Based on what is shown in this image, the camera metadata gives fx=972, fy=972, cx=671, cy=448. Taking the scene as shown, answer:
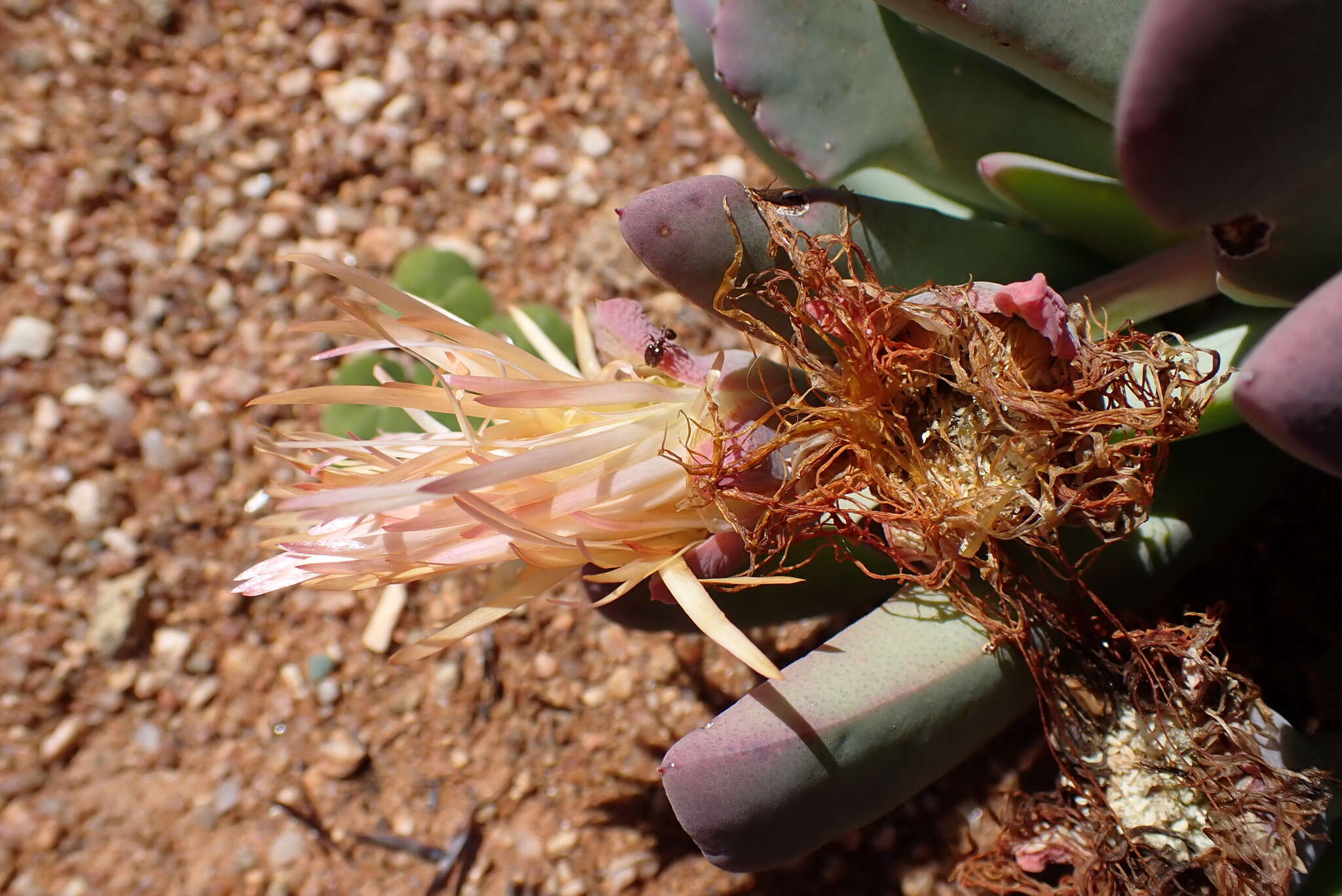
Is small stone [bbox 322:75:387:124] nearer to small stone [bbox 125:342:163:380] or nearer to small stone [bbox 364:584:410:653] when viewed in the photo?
small stone [bbox 125:342:163:380]

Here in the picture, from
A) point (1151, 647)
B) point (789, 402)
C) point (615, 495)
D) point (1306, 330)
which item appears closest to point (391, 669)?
point (615, 495)

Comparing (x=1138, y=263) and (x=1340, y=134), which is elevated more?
(x=1340, y=134)

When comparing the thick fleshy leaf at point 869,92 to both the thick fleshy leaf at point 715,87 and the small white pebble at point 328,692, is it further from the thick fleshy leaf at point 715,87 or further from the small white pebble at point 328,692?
the small white pebble at point 328,692

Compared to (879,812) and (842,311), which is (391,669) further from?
(842,311)

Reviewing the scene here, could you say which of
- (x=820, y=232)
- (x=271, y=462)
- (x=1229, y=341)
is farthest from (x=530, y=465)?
(x=271, y=462)

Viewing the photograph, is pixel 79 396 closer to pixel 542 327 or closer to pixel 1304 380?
pixel 542 327

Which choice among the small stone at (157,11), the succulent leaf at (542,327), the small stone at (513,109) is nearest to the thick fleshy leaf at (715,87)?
the succulent leaf at (542,327)
